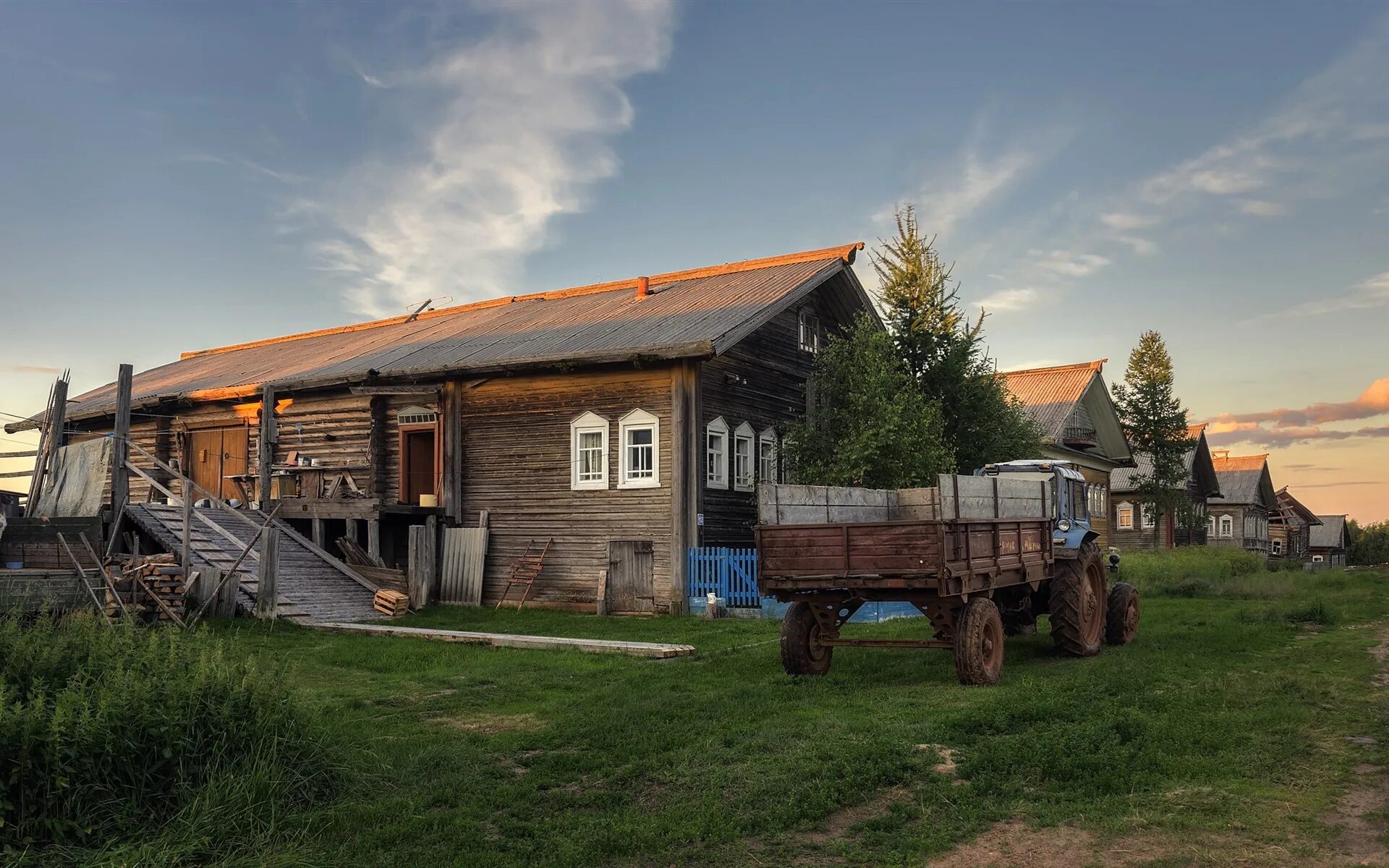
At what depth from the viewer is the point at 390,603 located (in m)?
20.8

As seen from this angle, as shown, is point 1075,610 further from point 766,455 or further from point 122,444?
point 122,444

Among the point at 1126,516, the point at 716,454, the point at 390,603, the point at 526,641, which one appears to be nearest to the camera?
the point at 526,641

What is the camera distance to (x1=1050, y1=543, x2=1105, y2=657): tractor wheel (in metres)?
12.9

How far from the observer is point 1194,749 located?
8.01m

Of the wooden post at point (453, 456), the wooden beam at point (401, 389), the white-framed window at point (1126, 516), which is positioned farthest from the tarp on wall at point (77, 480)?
the white-framed window at point (1126, 516)

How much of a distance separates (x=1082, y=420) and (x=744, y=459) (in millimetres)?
25265

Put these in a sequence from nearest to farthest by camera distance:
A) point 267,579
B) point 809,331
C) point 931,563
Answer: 1. point 931,563
2. point 267,579
3. point 809,331

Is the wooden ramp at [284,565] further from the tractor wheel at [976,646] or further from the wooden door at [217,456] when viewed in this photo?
the tractor wheel at [976,646]

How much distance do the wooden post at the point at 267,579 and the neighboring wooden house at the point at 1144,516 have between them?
3855 cm

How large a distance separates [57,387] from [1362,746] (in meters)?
20.3

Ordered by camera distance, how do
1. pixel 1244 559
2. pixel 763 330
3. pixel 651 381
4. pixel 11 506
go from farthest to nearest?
1. pixel 1244 559
2. pixel 763 330
3. pixel 651 381
4. pixel 11 506

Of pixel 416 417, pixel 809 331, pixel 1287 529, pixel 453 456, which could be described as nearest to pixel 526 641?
pixel 453 456

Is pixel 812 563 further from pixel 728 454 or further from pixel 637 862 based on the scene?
pixel 728 454

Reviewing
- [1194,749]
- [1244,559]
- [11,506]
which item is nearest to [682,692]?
[1194,749]
